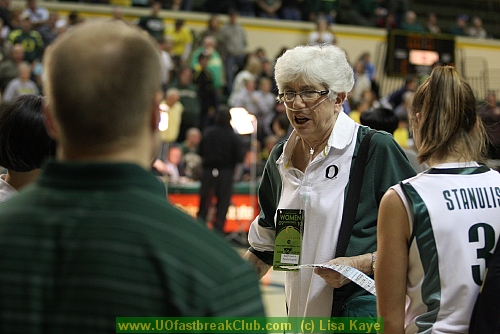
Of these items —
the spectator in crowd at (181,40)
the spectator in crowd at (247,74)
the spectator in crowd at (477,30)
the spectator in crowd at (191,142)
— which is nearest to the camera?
the spectator in crowd at (191,142)

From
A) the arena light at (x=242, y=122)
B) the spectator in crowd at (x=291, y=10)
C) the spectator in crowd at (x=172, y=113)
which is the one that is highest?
the spectator in crowd at (x=291, y=10)

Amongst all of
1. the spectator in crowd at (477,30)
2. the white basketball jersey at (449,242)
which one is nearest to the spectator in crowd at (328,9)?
the spectator in crowd at (477,30)

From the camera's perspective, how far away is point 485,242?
2.24m

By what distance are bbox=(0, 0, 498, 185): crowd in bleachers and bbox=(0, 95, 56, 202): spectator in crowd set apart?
823 centimetres

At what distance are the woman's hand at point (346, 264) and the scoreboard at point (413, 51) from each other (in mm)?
15567

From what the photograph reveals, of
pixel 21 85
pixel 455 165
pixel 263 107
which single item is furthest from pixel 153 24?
pixel 455 165

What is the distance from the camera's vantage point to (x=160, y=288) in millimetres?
1202

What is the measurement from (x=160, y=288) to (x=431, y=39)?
57.8ft

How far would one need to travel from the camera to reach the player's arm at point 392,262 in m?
2.23

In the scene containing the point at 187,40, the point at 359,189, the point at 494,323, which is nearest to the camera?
the point at 494,323

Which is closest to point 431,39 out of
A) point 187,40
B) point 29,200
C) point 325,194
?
point 187,40

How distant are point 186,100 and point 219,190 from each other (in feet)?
11.4

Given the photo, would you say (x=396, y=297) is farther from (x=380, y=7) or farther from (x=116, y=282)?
(x=380, y=7)

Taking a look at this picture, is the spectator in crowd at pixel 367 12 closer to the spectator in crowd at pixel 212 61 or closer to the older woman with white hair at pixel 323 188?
the spectator in crowd at pixel 212 61
